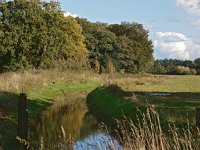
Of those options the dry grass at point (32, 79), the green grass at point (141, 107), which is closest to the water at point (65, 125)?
the green grass at point (141, 107)

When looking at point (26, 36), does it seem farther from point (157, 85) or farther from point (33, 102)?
point (33, 102)

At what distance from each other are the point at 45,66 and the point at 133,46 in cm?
4951

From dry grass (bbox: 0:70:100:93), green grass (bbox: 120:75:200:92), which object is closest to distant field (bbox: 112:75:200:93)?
green grass (bbox: 120:75:200:92)

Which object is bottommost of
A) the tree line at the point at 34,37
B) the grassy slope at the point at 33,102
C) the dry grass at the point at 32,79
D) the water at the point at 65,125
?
the water at the point at 65,125

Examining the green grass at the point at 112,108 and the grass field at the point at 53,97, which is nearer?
the grass field at the point at 53,97

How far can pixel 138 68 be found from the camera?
372 ft

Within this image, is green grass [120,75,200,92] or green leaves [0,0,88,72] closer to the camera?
green grass [120,75,200,92]

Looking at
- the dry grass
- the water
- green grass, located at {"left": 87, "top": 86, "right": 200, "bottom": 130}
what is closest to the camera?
the water

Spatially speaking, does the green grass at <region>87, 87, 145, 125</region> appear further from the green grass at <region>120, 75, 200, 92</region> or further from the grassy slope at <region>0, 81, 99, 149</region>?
the green grass at <region>120, 75, 200, 92</region>

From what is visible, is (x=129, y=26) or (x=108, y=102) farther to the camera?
(x=129, y=26)

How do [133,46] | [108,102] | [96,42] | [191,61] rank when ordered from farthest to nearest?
[191,61] → [133,46] → [96,42] → [108,102]

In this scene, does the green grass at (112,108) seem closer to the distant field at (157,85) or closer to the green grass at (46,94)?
the green grass at (46,94)

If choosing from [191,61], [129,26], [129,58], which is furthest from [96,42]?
[191,61]

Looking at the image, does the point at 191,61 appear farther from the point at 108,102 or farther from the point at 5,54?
the point at 108,102
